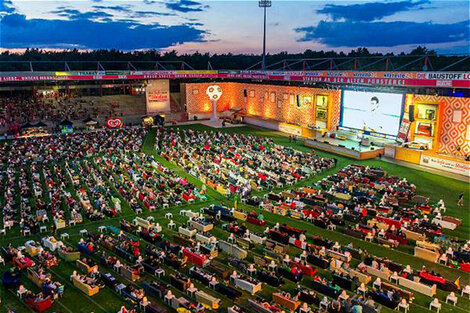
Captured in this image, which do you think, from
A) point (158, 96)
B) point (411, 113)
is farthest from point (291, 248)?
point (158, 96)

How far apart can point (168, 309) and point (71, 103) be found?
51.0 m

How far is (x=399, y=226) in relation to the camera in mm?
20234

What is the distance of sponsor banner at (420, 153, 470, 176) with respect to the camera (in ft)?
101

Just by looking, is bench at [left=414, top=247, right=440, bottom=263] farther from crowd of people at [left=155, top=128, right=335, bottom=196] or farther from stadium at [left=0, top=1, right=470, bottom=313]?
crowd of people at [left=155, top=128, right=335, bottom=196]

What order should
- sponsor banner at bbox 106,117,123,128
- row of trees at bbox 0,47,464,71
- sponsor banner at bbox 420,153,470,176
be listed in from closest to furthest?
1. sponsor banner at bbox 420,153,470,176
2. sponsor banner at bbox 106,117,123,128
3. row of trees at bbox 0,47,464,71

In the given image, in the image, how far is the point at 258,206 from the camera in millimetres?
24438

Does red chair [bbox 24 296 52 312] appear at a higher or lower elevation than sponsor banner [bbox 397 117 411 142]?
lower

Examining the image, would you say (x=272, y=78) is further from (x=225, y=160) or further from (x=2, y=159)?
(x=2, y=159)

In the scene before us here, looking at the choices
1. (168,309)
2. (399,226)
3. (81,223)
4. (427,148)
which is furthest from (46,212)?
(427,148)

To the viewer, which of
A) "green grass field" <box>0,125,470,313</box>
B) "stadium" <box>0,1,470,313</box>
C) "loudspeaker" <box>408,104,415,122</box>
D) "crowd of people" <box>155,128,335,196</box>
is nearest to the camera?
"green grass field" <box>0,125,470,313</box>

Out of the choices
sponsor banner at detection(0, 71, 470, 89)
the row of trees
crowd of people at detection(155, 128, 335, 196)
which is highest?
the row of trees

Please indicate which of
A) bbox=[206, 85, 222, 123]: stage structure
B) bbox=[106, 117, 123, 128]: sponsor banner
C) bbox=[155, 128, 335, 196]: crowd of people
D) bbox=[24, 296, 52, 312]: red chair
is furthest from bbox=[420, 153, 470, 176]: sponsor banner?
bbox=[106, 117, 123, 128]: sponsor banner

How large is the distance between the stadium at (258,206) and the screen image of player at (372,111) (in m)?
0.15

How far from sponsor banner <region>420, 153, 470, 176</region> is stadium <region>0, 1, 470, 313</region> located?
134 mm
